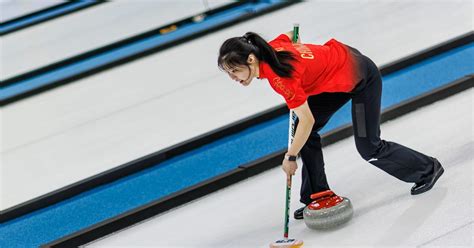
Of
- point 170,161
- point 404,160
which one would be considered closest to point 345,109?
point 170,161

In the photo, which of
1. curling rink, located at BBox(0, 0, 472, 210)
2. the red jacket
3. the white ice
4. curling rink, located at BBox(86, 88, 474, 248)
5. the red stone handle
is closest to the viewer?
the red jacket

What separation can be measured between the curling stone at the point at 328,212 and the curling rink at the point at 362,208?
0.21 feet

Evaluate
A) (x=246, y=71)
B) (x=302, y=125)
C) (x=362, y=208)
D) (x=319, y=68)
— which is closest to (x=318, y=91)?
(x=319, y=68)

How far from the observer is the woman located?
12.7ft

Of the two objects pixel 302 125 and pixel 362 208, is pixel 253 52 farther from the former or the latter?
pixel 362 208

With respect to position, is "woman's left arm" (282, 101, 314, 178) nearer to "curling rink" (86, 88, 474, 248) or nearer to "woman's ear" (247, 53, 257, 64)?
"woman's ear" (247, 53, 257, 64)

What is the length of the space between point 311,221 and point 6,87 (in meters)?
4.79

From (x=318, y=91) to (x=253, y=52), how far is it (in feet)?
1.50

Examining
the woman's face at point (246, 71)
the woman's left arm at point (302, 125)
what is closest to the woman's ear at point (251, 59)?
the woman's face at point (246, 71)

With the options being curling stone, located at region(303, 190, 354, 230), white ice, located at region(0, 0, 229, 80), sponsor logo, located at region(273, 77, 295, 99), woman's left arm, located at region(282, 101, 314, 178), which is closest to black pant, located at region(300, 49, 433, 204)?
curling stone, located at region(303, 190, 354, 230)

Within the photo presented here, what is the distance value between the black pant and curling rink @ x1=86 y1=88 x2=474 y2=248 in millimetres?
199

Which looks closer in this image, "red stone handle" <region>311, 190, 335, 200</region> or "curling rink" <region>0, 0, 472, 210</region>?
"red stone handle" <region>311, 190, 335, 200</region>

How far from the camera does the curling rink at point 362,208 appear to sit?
4.15 meters

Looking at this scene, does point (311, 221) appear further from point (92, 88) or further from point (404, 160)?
point (92, 88)
